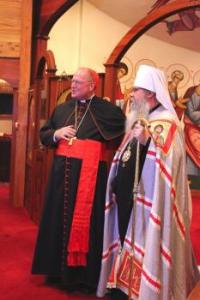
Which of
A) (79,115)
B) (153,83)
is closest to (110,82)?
(79,115)

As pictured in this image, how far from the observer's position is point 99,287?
3396mm

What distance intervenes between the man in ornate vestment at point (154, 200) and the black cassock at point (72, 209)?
1.02 feet

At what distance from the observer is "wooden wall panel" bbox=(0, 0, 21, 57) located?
22.9 ft

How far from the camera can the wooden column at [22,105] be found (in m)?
6.96

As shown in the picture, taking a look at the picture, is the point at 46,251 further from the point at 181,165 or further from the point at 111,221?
the point at 181,165

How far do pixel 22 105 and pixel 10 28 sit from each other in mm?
1208

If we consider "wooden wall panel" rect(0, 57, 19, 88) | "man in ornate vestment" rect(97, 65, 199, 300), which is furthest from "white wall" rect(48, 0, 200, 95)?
"man in ornate vestment" rect(97, 65, 199, 300)

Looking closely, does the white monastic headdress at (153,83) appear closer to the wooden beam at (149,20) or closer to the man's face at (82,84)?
the man's face at (82,84)

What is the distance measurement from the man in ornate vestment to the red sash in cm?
31

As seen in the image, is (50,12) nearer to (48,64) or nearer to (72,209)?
(48,64)

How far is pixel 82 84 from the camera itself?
348 cm

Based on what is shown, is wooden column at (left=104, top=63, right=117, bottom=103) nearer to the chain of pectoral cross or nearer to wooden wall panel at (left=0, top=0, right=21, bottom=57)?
the chain of pectoral cross

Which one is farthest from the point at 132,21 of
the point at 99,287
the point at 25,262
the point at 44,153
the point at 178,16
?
the point at 99,287

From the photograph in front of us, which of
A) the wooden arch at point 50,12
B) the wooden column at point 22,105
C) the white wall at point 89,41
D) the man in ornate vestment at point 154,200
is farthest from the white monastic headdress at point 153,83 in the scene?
the white wall at point 89,41
